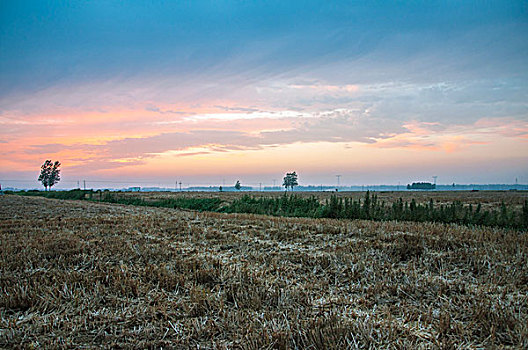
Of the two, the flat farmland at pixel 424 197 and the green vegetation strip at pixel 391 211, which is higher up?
the green vegetation strip at pixel 391 211

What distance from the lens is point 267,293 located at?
5.56 m

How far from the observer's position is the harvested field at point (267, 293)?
4.10m

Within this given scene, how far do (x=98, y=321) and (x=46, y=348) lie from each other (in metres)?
0.79

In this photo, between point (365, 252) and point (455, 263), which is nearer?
point (455, 263)

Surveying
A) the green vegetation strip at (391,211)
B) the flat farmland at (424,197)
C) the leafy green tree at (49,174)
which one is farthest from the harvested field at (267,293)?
the leafy green tree at (49,174)

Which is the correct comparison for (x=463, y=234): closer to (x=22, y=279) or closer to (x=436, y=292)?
(x=436, y=292)

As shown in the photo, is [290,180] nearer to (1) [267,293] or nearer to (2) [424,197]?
(2) [424,197]

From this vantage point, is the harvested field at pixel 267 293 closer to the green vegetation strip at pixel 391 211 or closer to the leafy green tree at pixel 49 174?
the green vegetation strip at pixel 391 211

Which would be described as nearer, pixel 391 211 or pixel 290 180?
pixel 391 211

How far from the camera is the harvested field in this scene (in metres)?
4.10

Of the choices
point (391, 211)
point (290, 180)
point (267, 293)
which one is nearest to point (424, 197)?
point (391, 211)

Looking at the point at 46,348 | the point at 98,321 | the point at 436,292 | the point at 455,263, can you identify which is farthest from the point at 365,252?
the point at 46,348

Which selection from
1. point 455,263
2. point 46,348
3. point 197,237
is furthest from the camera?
point 197,237

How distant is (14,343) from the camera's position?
401 cm
